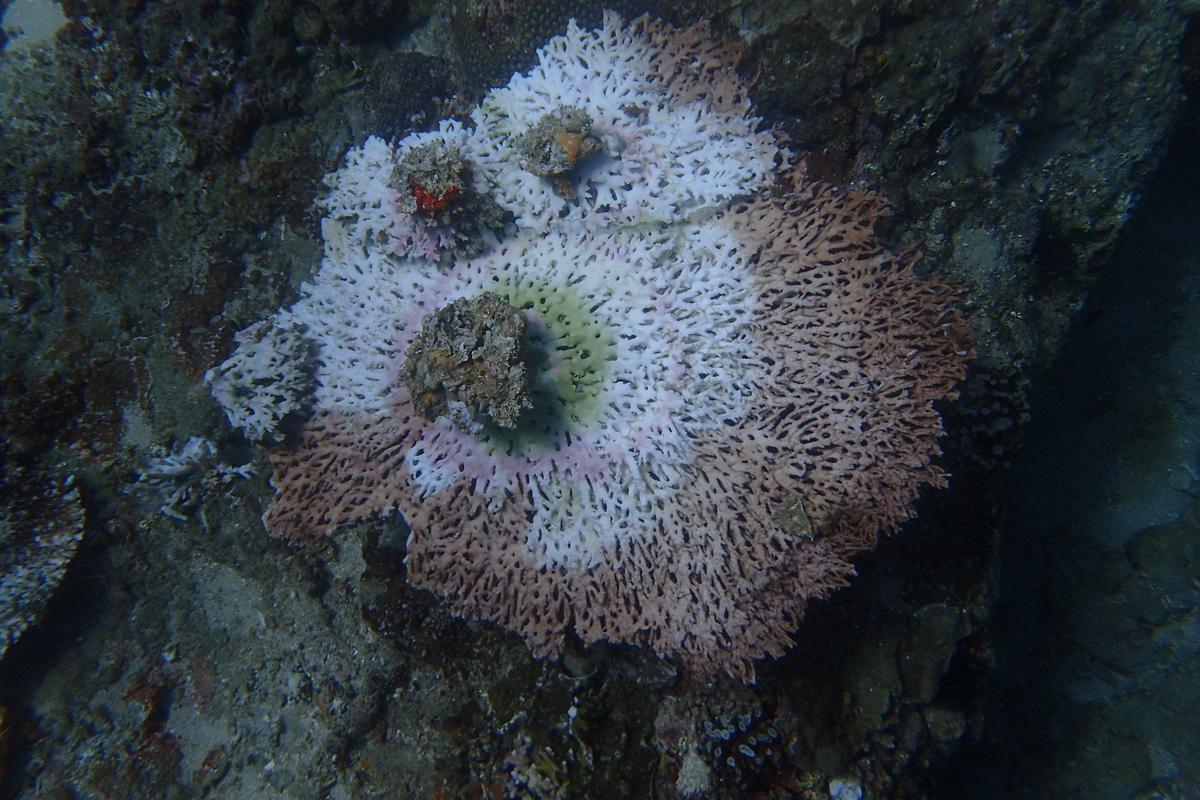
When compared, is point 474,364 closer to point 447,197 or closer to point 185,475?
point 447,197

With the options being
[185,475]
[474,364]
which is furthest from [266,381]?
[474,364]

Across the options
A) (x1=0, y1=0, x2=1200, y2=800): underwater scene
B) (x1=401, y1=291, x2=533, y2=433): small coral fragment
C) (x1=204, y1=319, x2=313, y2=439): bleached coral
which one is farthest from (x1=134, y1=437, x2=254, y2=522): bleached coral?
(x1=401, y1=291, x2=533, y2=433): small coral fragment

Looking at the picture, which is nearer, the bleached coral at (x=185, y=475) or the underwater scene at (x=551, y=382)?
the underwater scene at (x=551, y=382)

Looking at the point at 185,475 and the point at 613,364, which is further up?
the point at 185,475

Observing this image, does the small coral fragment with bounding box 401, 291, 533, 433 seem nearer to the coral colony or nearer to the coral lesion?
the coral colony

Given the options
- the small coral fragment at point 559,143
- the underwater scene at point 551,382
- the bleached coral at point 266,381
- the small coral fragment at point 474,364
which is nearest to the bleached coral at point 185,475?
the underwater scene at point 551,382

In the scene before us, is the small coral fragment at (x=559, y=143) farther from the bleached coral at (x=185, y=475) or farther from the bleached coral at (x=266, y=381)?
the bleached coral at (x=185, y=475)
